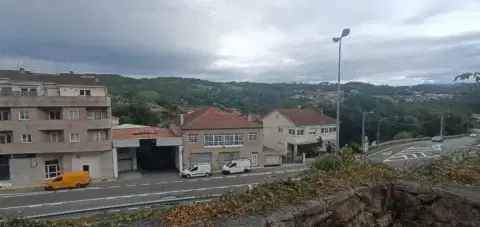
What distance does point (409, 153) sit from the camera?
30594 mm

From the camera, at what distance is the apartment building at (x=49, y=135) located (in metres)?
22.0

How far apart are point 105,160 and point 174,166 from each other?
589cm

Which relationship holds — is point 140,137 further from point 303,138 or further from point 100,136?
point 303,138

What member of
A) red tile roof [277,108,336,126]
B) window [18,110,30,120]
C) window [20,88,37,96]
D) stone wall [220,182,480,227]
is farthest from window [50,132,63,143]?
stone wall [220,182,480,227]

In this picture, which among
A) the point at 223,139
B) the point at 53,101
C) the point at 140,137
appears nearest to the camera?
the point at 53,101

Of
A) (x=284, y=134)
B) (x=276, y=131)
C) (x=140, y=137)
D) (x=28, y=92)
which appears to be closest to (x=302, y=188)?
(x=140, y=137)

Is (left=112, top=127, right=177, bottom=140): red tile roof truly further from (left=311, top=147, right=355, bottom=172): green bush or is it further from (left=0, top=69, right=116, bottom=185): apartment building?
(left=311, top=147, right=355, bottom=172): green bush

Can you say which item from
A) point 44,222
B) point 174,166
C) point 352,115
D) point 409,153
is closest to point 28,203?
point 174,166

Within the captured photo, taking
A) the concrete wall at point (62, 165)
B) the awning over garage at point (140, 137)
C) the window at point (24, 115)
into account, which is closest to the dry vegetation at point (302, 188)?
the awning over garage at point (140, 137)

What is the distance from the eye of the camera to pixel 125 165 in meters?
26.3

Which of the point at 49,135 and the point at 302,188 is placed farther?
the point at 49,135

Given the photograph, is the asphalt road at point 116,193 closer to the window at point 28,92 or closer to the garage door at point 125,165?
the garage door at point 125,165

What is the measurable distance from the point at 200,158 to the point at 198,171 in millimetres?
1936

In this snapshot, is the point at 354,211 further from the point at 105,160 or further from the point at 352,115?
the point at 352,115
